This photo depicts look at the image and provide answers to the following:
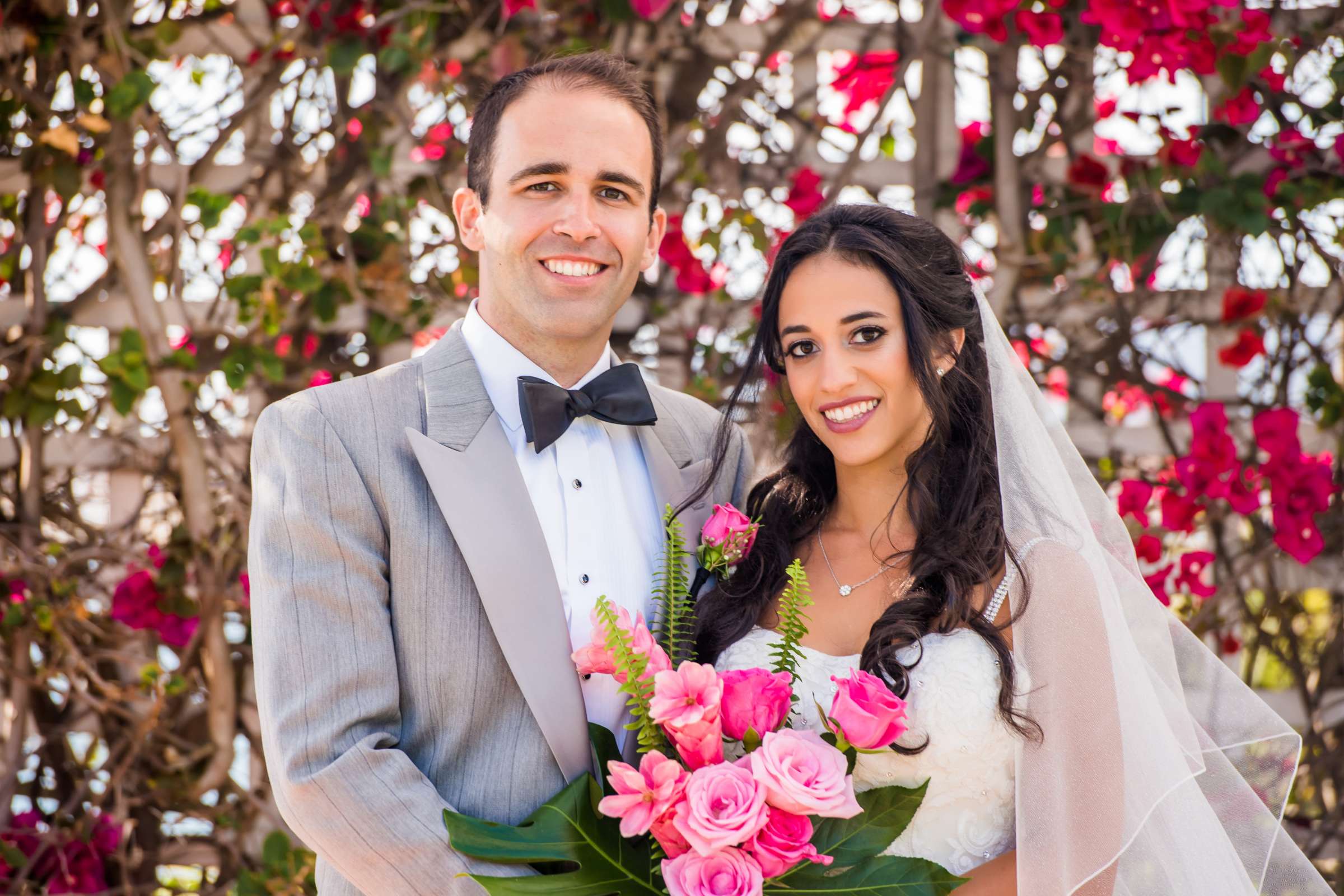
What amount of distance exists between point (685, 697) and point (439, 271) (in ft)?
6.26

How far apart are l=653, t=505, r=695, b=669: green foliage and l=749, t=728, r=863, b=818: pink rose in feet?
1.08

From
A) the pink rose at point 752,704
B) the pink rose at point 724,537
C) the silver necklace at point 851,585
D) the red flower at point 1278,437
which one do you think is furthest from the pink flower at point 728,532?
the red flower at point 1278,437

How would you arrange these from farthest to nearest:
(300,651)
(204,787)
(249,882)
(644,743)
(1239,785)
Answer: (204,787), (249,882), (1239,785), (300,651), (644,743)

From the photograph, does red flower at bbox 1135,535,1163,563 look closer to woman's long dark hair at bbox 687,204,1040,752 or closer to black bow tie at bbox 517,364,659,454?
woman's long dark hair at bbox 687,204,1040,752

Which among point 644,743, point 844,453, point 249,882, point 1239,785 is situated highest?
point 844,453

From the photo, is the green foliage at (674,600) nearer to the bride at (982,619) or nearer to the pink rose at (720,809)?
the bride at (982,619)

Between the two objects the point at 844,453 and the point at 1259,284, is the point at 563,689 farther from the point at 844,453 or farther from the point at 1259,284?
the point at 1259,284

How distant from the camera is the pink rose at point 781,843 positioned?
165cm

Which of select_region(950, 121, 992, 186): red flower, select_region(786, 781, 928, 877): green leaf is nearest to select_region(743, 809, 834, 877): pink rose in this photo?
select_region(786, 781, 928, 877): green leaf

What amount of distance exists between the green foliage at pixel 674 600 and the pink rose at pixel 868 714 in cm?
32

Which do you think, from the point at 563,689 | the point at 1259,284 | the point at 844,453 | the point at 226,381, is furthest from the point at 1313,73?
the point at 226,381

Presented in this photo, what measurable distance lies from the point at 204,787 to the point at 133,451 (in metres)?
0.86

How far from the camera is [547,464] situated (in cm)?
221

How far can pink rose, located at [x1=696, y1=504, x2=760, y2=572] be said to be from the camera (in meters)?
2.11
